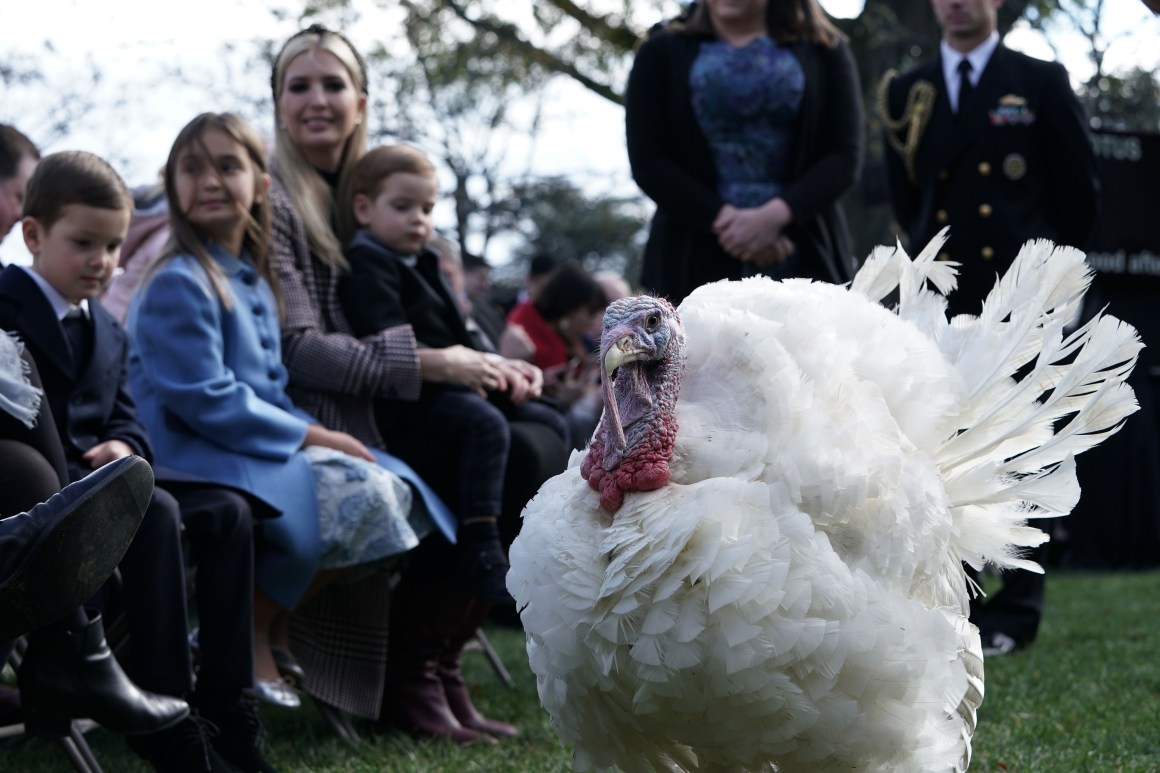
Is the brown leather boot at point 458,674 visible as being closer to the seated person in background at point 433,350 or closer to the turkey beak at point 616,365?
the seated person in background at point 433,350

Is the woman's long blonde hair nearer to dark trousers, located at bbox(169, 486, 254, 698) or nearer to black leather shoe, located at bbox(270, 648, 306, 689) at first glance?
dark trousers, located at bbox(169, 486, 254, 698)

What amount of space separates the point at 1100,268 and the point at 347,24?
9080mm

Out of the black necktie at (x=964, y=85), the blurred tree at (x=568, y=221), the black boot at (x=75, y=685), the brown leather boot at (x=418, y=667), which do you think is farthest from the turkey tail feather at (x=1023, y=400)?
the blurred tree at (x=568, y=221)

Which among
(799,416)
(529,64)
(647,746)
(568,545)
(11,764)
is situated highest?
(529,64)

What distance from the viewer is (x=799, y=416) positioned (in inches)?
119

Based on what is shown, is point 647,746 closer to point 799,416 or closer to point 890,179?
point 799,416

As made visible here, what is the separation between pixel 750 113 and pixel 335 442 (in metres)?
2.06

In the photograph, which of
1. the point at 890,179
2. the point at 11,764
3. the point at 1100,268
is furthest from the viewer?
the point at 1100,268

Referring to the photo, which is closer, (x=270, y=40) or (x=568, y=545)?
(x=568, y=545)

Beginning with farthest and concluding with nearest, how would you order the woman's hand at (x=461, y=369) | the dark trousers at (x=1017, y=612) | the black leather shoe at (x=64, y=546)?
the dark trousers at (x=1017, y=612) < the woman's hand at (x=461, y=369) < the black leather shoe at (x=64, y=546)

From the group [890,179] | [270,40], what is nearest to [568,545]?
[890,179]

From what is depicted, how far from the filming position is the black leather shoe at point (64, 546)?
292 cm

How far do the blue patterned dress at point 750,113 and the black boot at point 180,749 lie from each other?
9.10 ft

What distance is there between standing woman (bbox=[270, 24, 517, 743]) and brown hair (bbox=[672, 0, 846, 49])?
145 centimetres
